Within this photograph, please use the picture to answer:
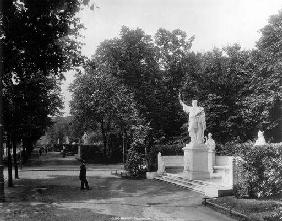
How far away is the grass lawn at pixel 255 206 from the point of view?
12760 mm

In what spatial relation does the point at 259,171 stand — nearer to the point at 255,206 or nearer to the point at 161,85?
the point at 255,206

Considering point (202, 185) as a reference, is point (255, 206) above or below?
above

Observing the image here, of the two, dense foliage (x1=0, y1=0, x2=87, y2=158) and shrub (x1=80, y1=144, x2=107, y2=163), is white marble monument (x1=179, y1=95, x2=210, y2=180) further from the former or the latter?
shrub (x1=80, y1=144, x2=107, y2=163)

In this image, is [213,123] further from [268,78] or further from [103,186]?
[103,186]

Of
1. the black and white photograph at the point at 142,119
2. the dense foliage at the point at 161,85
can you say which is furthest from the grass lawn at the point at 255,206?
the dense foliage at the point at 161,85

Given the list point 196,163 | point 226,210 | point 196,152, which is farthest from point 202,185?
point 226,210

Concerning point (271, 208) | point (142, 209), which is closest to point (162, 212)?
point (142, 209)

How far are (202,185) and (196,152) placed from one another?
141 inches

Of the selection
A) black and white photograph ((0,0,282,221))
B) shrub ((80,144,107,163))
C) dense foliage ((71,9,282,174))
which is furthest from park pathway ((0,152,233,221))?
shrub ((80,144,107,163))

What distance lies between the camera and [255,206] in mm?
14695

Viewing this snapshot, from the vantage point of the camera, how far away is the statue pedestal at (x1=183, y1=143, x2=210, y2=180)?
25.3 metres

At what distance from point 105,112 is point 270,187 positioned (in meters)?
35.5

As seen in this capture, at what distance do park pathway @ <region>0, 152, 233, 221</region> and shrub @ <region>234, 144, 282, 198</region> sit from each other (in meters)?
2.00

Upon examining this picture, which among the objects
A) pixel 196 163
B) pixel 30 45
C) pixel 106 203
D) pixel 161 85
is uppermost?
pixel 161 85
